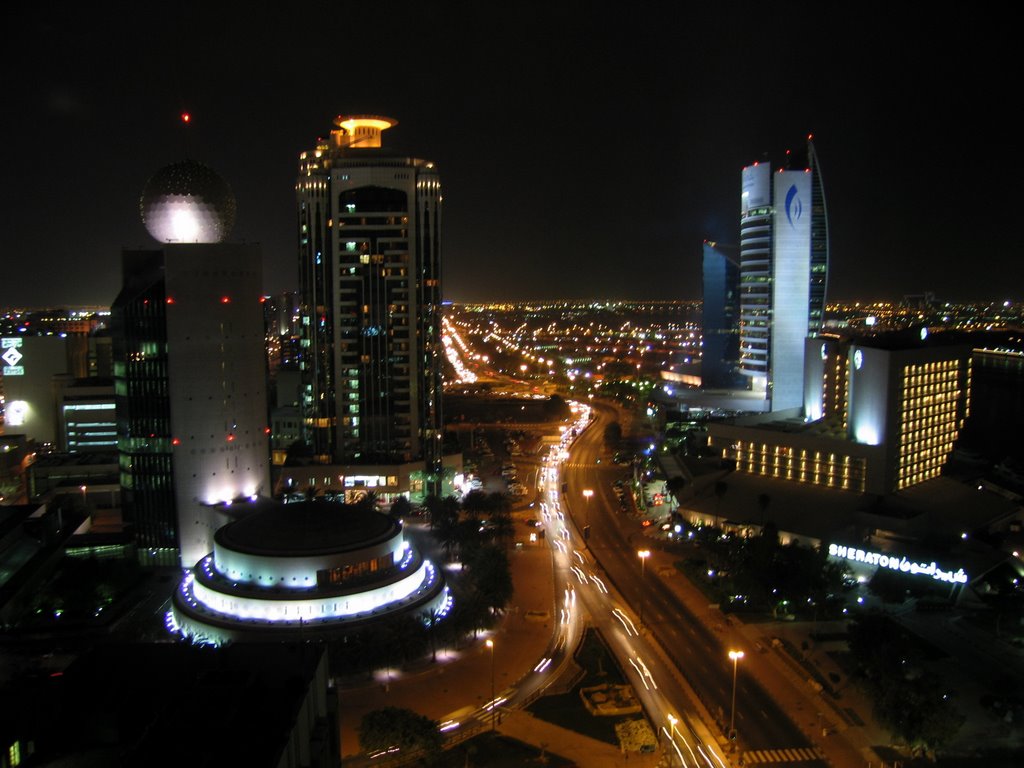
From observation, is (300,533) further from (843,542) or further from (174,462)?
(843,542)

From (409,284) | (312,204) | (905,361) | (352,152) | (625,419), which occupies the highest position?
(352,152)

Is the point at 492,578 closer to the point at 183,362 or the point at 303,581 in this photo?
the point at 303,581

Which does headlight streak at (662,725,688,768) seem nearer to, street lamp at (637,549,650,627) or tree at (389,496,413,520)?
street lamp at (637,549,650,627)

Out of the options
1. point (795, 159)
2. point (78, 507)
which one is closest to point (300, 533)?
point (78, 507)

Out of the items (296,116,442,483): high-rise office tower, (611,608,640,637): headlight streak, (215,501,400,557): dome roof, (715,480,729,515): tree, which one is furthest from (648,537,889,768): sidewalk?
(296,116,442,483): high-rise office tower

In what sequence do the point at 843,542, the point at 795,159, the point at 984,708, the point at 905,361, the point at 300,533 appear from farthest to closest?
1. the point at 795,159
2. the point at 905,361
3. the point at 843,542
4. the point at 300,533
5. the point at 984,708

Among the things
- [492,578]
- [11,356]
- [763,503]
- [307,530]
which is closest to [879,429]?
Result: [763,503]
